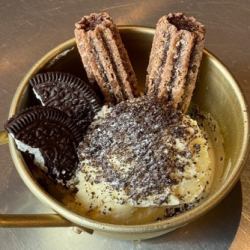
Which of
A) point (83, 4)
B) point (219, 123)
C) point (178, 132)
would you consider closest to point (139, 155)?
point (178, 132)

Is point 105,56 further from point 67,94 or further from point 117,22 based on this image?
point 117,22

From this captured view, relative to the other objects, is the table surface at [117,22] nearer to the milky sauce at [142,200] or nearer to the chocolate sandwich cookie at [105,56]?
the milky sauce at [142,200]

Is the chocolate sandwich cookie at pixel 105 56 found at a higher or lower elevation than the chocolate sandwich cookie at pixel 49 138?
higher

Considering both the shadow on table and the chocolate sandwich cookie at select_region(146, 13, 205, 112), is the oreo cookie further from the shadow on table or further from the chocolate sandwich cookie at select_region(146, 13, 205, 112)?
the shadow on table

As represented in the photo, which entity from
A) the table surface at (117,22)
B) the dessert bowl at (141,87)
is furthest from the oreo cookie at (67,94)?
the table surface at (117,22)

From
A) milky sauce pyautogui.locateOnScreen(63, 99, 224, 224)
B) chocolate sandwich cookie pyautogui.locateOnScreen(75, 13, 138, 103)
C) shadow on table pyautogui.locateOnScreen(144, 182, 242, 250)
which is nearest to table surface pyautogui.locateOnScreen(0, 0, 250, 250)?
shadow on table pyautogui.locateOnScreen(144, 182, 242, 250)

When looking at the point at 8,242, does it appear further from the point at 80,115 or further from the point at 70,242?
the point at 80,115

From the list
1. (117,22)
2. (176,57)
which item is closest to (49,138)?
(176,57)
